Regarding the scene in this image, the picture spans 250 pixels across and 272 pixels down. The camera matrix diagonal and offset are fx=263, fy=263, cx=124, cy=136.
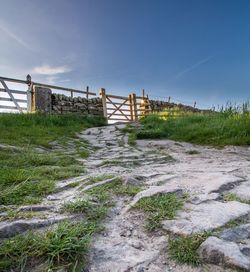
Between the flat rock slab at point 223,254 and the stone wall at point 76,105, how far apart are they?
13.0 metres

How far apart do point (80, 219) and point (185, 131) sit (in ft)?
22.1

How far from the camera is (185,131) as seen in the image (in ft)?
27.3

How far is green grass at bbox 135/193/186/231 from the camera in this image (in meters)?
2.01

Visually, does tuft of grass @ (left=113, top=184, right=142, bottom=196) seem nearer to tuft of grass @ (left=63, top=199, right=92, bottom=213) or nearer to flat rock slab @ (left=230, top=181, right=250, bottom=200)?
tuft of grass @ (left=63, top=199, right=92, bottom=213)

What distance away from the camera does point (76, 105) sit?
594 inches

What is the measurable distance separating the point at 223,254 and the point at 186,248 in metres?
0.22

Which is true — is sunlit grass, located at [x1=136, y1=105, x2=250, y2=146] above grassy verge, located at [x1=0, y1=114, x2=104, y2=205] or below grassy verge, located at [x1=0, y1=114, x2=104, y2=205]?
above

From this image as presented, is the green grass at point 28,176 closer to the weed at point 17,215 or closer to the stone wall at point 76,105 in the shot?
the weed at point 17,215

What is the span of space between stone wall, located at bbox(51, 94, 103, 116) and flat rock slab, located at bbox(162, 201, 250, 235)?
12.4 m

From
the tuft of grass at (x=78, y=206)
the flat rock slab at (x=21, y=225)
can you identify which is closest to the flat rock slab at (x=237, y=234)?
the tuft of grass at (x=78, y=206)

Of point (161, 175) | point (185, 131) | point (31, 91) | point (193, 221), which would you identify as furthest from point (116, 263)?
point (31, 91)

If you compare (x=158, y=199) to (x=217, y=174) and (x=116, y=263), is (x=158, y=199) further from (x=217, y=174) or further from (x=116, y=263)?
(x=217, y=174)

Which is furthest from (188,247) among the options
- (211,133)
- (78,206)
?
(211,133)

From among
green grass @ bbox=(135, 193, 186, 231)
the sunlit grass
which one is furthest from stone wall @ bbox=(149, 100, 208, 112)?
green grass @ bbox=(135, 193, 186, 231)
